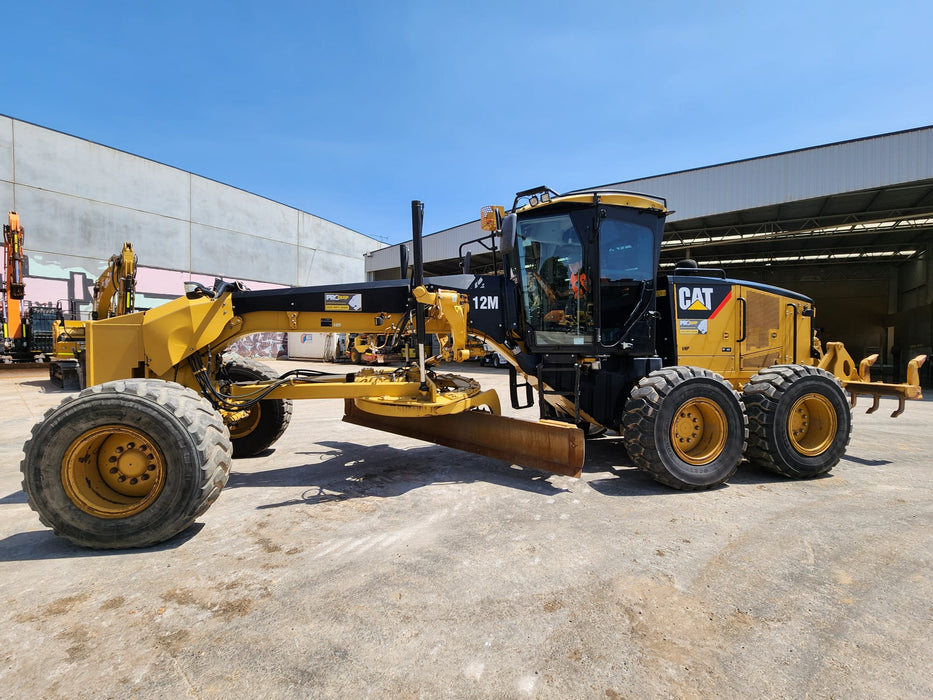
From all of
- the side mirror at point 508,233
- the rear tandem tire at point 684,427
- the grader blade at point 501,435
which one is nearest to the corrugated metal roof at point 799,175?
the rear tandem tire at point 684,427

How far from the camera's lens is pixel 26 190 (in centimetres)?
2031

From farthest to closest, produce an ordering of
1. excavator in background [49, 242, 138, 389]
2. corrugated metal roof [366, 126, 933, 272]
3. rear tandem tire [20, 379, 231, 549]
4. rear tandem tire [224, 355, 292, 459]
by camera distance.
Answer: corrugated metal roof [366, 126, 933, 272]
excavator in background [49, 242, 138, 389]
rear tandem tire [224, 355, 292, 459]
rear tandem tire [20, 379, 231, 549]

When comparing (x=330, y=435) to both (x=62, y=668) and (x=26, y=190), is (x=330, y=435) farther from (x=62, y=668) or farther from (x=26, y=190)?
(x=26, y=190)

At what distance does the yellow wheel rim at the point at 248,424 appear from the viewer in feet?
18.6

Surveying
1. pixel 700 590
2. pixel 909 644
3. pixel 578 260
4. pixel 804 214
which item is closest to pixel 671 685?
pixel 700 590

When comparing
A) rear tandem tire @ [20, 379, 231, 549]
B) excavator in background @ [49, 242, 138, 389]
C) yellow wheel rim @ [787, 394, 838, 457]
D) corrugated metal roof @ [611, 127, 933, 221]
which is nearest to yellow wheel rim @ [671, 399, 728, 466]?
yellow wheel rim @ [787, 394, 838, 457]

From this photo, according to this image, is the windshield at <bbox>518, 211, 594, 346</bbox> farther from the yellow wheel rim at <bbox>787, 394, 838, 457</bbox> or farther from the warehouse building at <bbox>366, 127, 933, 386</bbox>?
the yellow wheel rim at <bbox>787, 394, 838, 457</bbox>

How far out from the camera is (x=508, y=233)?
4551 millimetres

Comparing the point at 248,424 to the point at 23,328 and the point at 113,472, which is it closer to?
the point at 113,472

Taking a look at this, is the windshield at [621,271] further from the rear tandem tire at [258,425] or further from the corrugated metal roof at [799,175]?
the corrugated metal roof at [799,175]

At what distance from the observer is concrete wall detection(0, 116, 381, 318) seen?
20.5 metres

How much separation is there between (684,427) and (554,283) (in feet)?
6.48

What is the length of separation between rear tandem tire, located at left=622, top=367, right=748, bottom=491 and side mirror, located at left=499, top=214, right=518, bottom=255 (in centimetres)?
188

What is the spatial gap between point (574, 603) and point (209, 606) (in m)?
1.97
